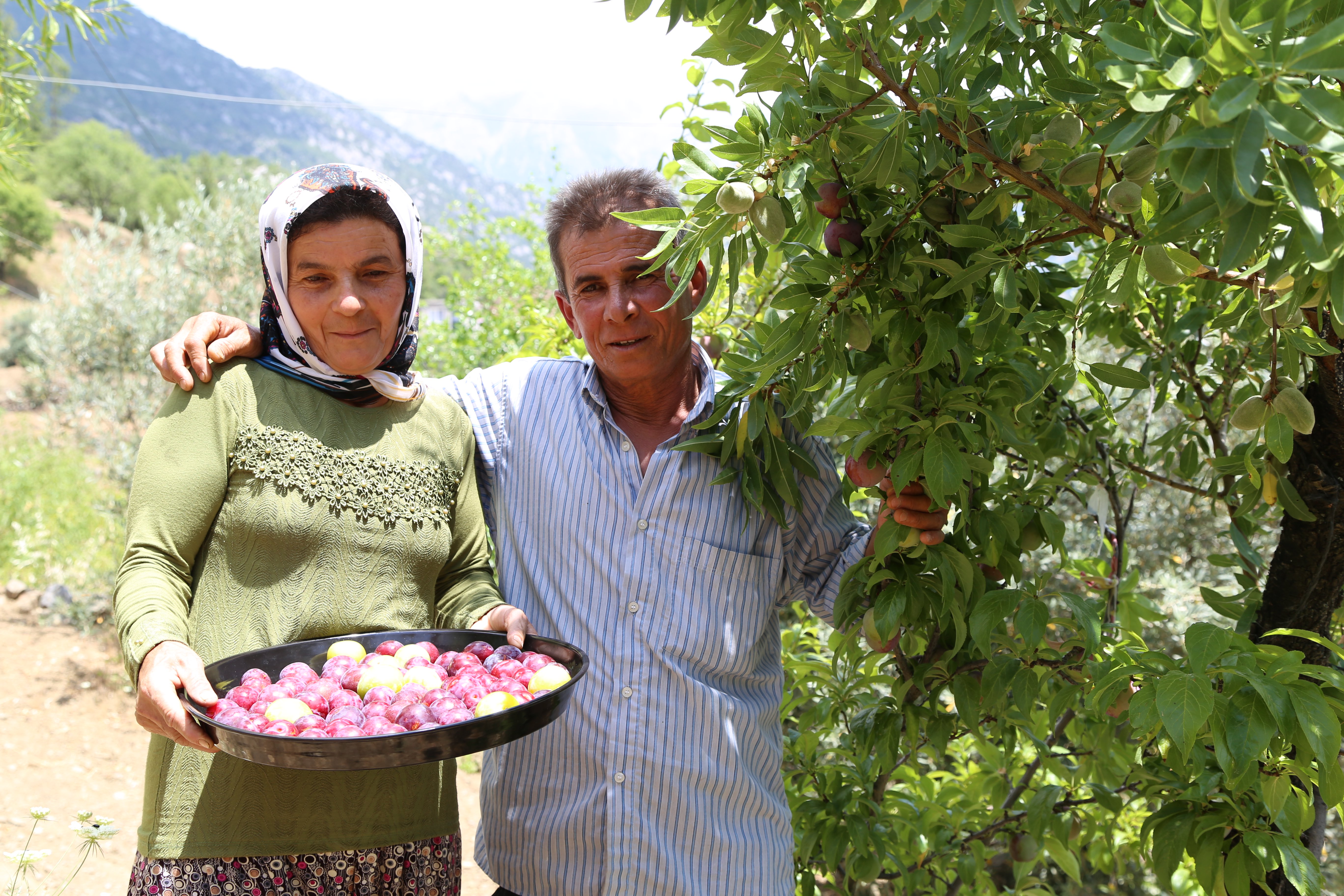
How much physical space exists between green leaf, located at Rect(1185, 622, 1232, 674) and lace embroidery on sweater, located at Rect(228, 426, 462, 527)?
1227 millimetres

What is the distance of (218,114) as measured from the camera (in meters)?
45.5

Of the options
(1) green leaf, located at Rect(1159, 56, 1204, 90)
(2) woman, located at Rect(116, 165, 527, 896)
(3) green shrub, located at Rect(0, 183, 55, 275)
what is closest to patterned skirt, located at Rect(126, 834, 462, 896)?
(2) woman, located at Rect(116, 165, 527, 896)

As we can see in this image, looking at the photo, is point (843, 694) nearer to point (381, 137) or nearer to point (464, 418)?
point (464, 418)

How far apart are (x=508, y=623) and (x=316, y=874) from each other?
0.51m

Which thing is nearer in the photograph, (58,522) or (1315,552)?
(1315,552)

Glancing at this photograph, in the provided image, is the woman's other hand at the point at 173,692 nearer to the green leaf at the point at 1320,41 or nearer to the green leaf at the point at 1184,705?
the green leaf at the point at 1184,705

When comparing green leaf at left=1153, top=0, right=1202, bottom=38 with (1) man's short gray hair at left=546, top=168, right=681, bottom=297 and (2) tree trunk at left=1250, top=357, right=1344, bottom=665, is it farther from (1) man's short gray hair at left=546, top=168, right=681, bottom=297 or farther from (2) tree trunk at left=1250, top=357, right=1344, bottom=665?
(1) man's short gray hair at left=546, top=168, right=681, bottom=297

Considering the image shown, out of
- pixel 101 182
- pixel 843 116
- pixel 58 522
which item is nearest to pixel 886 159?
pixel 843 116

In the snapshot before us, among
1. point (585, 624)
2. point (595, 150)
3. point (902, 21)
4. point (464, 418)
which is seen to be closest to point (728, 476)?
point (585, 624)

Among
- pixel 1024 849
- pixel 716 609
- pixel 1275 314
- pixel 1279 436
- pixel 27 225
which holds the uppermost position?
pixel 27 225

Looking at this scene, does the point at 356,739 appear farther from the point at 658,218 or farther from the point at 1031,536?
the point at 1031,536

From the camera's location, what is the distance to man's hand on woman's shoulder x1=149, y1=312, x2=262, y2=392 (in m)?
1.56

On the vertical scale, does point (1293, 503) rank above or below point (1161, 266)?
below

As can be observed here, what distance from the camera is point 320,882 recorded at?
59.9 inches
